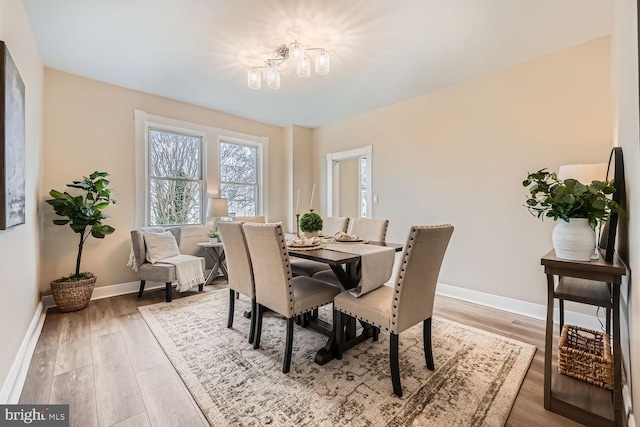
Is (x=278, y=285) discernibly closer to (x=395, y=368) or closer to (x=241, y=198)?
(x=395, y=368)

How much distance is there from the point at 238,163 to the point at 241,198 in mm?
625

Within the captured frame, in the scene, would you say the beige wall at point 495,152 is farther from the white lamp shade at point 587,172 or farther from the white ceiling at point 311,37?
the white lamp shade at point 587,172

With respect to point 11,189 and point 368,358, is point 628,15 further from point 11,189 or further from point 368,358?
point 11,189

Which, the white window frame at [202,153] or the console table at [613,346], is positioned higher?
the white window frame at [202,153]

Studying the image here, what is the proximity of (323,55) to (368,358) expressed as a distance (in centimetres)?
251

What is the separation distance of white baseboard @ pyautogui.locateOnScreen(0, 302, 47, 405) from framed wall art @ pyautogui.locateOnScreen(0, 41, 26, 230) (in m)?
0.90

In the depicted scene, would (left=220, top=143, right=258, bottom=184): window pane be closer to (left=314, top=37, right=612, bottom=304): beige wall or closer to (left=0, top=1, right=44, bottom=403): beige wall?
(left=0, top=1, right=44, bottom=403): beige wall

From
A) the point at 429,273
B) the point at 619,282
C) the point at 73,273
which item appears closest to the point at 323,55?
the point at 429,273

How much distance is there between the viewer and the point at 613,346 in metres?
1.40

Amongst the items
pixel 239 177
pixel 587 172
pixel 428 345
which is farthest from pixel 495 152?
pixel 239 177

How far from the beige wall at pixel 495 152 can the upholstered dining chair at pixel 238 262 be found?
2.48 meters

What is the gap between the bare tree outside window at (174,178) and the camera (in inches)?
153

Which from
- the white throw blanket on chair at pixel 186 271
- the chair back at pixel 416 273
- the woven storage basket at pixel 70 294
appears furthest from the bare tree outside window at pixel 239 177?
the chair back at pixel 416 273

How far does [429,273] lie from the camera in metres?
1.77
